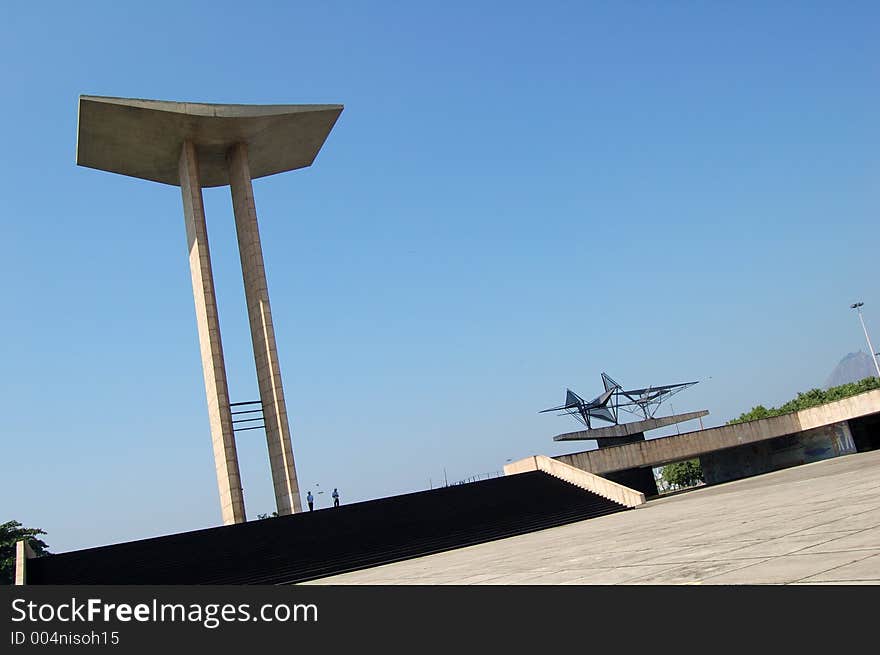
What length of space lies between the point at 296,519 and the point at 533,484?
29.9 feet

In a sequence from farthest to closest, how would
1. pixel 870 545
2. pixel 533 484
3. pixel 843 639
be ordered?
pixel 533 484, pixel 870 545, pixel 843 639

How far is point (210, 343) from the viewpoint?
97.2 feet

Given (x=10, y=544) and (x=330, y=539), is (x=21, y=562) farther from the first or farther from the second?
(x=10, y=544)

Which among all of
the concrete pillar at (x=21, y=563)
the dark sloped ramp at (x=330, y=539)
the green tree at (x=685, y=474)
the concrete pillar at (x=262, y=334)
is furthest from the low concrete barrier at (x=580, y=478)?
the green tree at (x=685, y=474)

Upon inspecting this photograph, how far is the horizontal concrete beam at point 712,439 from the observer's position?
32125 mm

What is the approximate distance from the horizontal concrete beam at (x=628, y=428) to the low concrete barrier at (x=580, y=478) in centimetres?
1812

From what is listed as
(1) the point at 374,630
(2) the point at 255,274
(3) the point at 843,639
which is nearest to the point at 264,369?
(2) the point at 255,274

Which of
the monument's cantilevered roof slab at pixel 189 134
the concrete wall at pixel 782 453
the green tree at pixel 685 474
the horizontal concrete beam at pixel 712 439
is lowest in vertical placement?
the green tree at pixel 685 474

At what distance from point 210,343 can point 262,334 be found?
7.63ft

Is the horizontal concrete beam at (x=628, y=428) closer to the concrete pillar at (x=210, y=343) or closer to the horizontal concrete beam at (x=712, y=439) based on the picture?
the horizontal concrete beam at (x=712, y=439)

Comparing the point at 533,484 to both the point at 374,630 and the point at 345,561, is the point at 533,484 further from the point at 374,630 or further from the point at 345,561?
the point at 374,630

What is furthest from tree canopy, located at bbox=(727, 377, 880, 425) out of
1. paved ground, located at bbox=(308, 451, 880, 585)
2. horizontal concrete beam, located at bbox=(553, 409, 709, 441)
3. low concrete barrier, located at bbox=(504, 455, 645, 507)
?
paved ground, located at bbox=(308, 451, 880, 585)

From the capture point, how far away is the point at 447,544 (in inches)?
777

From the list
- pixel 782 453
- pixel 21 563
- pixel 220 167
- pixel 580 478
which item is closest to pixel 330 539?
pixel 21 563
